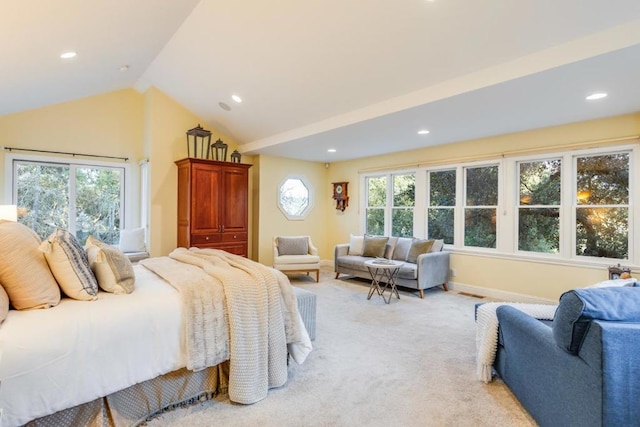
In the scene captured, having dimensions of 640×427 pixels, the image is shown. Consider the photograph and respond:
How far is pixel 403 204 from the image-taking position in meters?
6.25

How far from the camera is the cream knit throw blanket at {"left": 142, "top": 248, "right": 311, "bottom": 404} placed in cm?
198

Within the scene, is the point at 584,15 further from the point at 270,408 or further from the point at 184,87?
the point at 184,87

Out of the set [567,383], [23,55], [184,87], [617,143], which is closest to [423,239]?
[617,143]

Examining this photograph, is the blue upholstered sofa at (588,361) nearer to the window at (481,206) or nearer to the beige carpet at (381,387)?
the beige carpet at (381,387)

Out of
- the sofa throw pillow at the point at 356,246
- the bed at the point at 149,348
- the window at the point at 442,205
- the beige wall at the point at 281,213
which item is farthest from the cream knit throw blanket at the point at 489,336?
the beige wall at the point at 281,213

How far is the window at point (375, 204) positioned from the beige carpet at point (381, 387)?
3107mm

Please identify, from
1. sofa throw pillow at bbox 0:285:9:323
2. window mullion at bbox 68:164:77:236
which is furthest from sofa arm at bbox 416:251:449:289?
window mullion at bbox 68:164:77:236

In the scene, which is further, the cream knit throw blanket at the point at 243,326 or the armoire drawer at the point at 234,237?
the armoire drawer at the point at 234,237

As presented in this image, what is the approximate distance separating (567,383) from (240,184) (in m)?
5.14

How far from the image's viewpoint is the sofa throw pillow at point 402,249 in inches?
216

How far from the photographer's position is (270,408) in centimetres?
202

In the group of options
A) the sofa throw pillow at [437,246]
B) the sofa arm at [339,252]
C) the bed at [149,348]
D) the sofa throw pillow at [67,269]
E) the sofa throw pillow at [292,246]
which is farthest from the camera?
the sofa arm at [339,252]

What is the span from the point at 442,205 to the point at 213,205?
3846 mm

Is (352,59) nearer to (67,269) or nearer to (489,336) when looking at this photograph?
(489,336)
